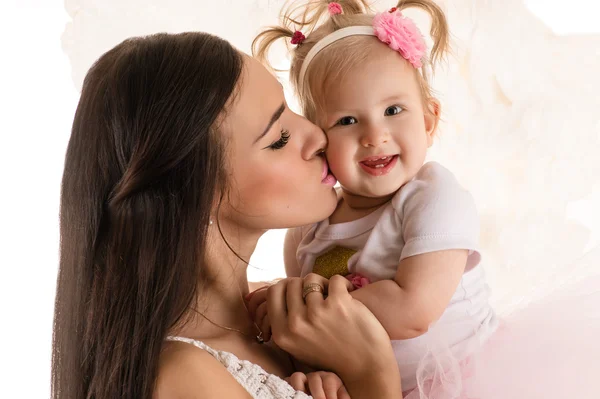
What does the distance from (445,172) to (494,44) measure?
0.64 meters

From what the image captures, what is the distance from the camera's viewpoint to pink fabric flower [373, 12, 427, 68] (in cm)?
180

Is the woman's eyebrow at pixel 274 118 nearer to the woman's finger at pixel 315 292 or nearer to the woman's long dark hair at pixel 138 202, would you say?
the woman's long dark hair at pixel 138 202

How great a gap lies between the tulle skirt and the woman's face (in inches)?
16.9

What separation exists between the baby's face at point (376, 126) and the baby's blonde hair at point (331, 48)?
0.03 meters

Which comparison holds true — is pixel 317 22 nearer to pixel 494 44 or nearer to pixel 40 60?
pixel 494 44

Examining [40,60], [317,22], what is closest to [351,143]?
[317,22]

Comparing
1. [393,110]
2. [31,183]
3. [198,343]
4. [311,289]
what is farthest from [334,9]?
[31,183]

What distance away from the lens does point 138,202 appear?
1.53 metres

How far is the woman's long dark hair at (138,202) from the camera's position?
152 centimetres

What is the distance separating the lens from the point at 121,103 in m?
1.55

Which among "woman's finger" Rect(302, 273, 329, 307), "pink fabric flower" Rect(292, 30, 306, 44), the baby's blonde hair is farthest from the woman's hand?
"pink fabric flower" Rect(292, 30, 306, 44)

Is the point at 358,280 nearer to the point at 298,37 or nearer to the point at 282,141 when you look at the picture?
the point at 282,141

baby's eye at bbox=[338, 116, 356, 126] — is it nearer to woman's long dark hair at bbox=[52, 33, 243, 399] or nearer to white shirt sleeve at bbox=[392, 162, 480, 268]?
white shirt sleeve at bbox=[392, 162, 480, 268]

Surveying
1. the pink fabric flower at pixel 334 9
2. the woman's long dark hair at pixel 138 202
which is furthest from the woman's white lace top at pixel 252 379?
the pink fabric flower at pixel 334 9
